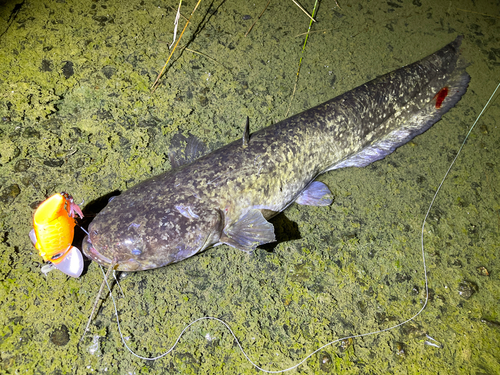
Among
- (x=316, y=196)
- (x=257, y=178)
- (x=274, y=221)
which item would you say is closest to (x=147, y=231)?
(x=257, y=178)

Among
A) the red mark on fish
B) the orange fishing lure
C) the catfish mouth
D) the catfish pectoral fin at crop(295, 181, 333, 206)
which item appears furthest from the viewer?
the red mark on fish

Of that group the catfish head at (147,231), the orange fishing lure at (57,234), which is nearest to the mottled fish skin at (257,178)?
the catfish head at (147,231)

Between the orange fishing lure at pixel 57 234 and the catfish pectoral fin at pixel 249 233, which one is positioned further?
the catfish pectoral fin at pixel 249 233

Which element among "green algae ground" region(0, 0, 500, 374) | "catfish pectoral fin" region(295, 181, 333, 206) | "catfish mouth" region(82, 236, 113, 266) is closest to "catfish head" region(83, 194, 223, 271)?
"catfish mouth" region(82, 236, 113, 266)

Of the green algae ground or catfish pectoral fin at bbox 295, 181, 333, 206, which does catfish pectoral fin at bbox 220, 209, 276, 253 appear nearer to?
the green algae ground

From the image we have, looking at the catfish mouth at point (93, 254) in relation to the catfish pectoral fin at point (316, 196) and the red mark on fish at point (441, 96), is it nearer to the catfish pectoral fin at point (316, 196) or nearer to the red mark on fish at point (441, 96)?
the catfish pectoral fin at point (316, 196)

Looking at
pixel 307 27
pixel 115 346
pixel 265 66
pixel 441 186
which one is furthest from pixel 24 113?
pixel 441 186

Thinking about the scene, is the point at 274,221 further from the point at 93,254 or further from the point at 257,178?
the point at 93,254
